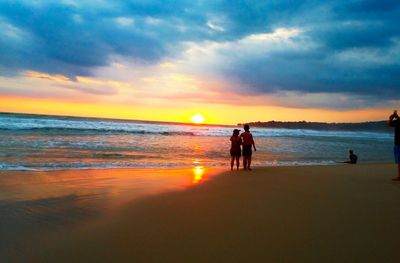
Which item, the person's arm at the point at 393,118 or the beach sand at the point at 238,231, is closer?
the beach sand at the point at 238,231

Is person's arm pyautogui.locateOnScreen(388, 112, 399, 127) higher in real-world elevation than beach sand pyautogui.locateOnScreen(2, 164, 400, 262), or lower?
higher

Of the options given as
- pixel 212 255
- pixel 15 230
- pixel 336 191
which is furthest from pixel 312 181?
pixel 15 230

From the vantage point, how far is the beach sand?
11.6 ft

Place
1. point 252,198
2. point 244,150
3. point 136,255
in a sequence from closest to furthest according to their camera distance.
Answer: point 136,255, point 252,198, point 244,150

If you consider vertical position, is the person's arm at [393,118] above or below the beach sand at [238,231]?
above

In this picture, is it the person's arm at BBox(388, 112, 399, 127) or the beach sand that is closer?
the beach sand

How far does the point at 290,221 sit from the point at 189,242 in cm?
170

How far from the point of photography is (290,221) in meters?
4.72

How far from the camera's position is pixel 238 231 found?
13.9 feet

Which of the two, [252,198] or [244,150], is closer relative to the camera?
[252,198]

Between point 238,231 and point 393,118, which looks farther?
point 393,118

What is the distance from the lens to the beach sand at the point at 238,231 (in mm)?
3535

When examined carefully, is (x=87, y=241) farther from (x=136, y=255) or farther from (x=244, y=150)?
(x=244, y=150)

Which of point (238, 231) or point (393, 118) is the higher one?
point (393, 118)
